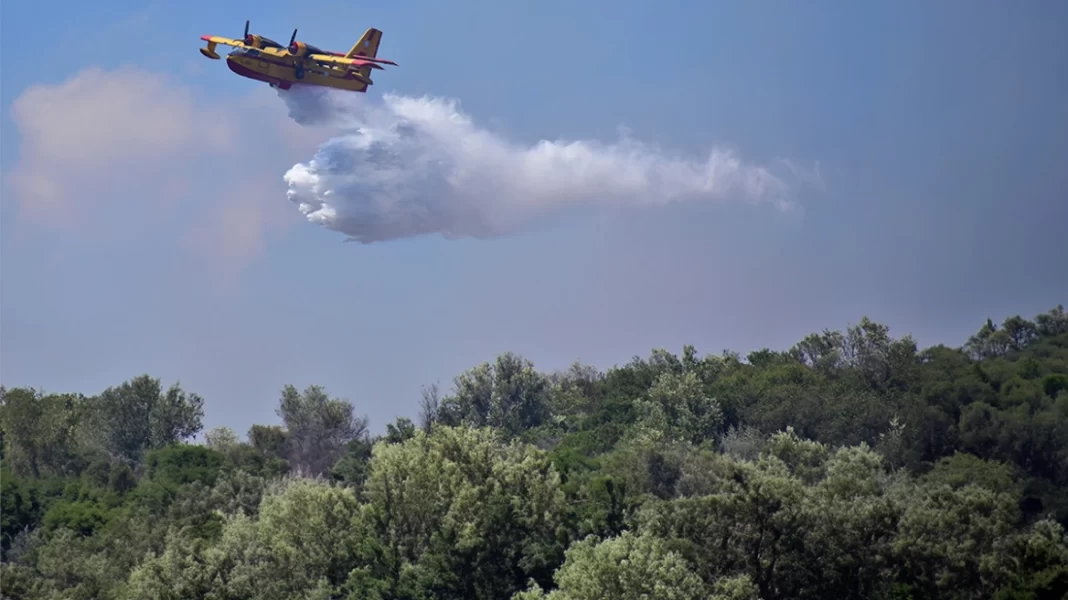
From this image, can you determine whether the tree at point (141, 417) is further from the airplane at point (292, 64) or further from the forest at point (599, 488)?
the airplane at point (292, 64)

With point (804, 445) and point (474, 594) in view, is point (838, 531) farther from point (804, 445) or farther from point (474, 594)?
point (804, 445)

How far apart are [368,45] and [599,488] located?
24966mm

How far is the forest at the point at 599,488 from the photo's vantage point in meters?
50.8

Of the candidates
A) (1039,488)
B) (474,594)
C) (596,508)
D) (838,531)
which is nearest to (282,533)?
(474,594)

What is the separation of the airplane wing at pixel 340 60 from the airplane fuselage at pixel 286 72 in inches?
8.8


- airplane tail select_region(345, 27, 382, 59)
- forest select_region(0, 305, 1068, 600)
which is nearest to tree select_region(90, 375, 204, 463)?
forest select_region(0, 305, 1068, 600)

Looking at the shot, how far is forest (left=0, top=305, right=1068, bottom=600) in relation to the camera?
50750 mm

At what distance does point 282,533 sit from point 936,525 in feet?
65.6

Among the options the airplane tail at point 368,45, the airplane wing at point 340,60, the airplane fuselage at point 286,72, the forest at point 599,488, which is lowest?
the forest at point 599,488

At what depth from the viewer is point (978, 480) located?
77.8 metres

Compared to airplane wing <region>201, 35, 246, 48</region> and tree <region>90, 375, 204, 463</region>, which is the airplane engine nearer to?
airplane wing <region>201, 35, 246, 48</region>

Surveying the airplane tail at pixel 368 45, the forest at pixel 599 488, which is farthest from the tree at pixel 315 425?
the airplane tail at pixel 368 45

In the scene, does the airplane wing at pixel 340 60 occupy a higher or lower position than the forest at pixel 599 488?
higher

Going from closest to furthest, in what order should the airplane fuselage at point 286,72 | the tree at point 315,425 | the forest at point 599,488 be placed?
the forest at point 599,488 → the airplane fuselage at point 286,72 → the tree at point 315,425
